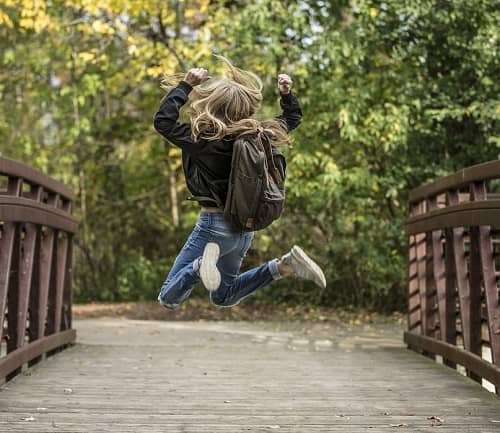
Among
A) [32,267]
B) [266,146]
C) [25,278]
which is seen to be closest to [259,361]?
[32,267]

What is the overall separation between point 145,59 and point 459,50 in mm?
4380

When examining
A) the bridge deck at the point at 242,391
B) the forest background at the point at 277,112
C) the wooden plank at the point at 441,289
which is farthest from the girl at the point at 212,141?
the forest background at the point at 277,112

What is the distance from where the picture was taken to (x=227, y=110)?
515 centimetres

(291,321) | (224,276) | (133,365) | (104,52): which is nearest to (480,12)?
(291,321)

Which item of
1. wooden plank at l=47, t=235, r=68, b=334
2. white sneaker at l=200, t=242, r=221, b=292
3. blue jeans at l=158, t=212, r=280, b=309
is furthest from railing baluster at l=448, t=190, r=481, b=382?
wooden plank at l=47, t=235, r=68, b=334

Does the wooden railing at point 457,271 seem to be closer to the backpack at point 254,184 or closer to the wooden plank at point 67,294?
the backpack at point 254,184

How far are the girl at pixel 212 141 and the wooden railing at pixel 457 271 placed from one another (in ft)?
4.27

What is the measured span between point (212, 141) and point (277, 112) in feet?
25.1

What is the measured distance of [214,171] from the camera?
5.24 meters

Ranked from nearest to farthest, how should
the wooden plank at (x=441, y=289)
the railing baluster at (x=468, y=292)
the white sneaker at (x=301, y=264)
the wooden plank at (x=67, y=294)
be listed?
the white sneaker at (x=301, y=264) → the railing baluster at (x=468, y=292) → the wooden plank at (x=441, y=289) → the wooden plank at (x=67, y=294)

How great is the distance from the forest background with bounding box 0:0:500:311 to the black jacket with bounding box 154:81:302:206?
6.85 m

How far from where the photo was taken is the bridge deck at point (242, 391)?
5.20 meters

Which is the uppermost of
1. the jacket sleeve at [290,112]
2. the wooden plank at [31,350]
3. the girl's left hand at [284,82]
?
the girl's left hand at [284,82]

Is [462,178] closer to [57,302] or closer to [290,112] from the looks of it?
[290,112]
